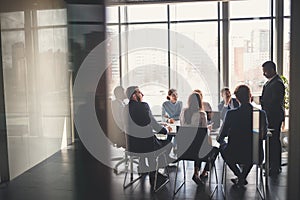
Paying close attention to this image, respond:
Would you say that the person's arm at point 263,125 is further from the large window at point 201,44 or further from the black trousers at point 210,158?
the large window at point 201,44

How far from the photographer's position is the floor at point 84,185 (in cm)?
344

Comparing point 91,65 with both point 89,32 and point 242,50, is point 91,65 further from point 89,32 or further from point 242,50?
point 242,50

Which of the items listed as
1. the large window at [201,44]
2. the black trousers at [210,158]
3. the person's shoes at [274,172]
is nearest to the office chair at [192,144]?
the black trousers at [210,158]

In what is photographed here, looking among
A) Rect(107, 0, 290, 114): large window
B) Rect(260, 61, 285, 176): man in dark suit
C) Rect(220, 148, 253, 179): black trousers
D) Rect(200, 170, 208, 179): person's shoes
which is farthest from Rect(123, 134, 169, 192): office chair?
Rect(107, 0, 290, 114): large window

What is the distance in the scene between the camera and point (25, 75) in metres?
4.30

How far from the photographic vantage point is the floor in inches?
135

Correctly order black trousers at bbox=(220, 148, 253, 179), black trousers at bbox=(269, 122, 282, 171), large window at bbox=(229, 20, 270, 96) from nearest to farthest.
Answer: black trousers at bbox=(220, 148, 253, 179) < black trousers at bbox=(269, 122, 282, 171) < large window at bbox=(229, 20, 270, 96)

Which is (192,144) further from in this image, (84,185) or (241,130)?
(84,185)

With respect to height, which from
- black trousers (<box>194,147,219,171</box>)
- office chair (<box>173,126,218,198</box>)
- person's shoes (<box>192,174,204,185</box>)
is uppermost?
office chair (<box>173,126,218,198</box>)

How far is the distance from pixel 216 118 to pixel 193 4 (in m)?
3.54

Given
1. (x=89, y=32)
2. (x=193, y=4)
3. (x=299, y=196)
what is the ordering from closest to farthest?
(x=299, y=196), (x=89, y=32), (x=193, y=4)

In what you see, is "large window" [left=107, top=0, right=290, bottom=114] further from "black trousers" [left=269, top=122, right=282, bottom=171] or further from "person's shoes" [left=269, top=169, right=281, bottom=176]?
"person's shoes" [left=269, top=169, right=281, bottom=176]

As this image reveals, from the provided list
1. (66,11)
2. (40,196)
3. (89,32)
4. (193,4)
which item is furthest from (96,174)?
(193,4)

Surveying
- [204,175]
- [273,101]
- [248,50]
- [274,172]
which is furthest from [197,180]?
[248,50]
